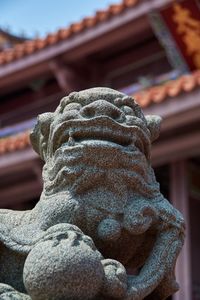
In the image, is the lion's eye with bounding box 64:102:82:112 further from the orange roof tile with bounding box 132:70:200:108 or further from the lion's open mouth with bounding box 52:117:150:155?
the orange roof tile with bounding box 132:70:200:108

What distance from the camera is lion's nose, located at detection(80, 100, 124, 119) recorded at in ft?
7.03

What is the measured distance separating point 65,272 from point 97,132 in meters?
0.52

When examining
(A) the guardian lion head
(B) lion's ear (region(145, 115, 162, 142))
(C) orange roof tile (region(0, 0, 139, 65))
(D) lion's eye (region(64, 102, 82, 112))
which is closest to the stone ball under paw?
(A) the guardian lion head

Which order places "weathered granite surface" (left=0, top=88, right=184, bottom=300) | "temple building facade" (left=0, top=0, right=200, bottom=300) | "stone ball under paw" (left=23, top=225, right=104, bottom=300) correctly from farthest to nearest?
1. "temple building facade" (left=0, top=0, right=200, bottom=300)
2. "weathered granite surface" (left=0, top=88, right=184, bottom=300)
3. "stone ball under paw" (left=23, top=225, right=104, bottom=300)

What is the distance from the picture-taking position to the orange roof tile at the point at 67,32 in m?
7.40

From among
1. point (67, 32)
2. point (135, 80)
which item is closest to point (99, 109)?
point (67, 32)

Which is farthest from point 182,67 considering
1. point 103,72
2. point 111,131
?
point 111,131

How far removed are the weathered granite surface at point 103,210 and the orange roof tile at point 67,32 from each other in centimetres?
531

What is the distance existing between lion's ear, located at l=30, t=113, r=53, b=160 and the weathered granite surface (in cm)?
7

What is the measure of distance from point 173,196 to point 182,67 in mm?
1702

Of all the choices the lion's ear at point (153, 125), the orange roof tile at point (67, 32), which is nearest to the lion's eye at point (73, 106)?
the lion's ear at point (153, 125)

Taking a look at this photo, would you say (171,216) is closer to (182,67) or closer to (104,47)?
(182,67)

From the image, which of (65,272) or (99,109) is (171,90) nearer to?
(99,109)

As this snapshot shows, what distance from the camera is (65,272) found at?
179 cm
